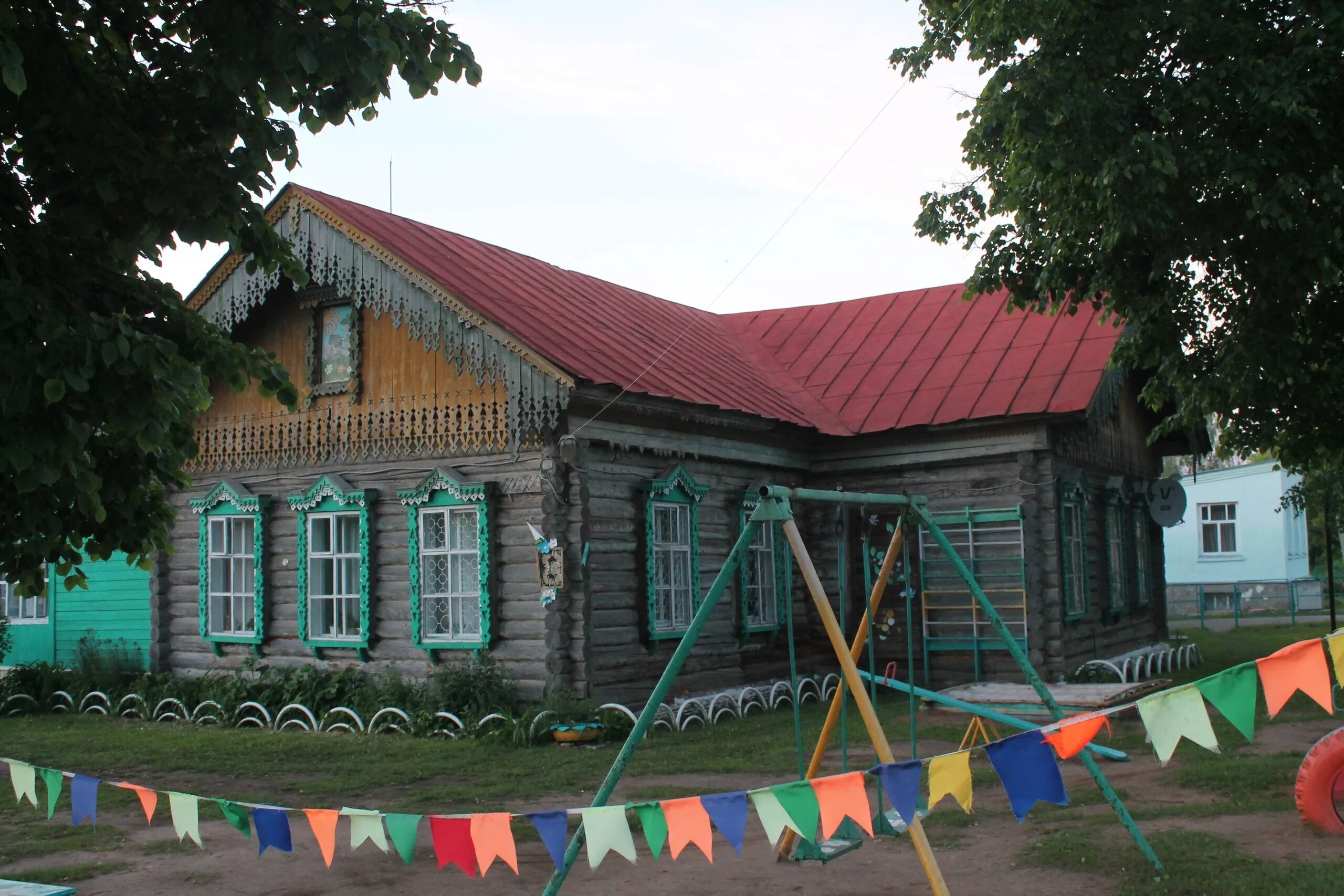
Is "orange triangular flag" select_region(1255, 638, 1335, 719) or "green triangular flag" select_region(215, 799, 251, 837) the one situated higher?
"orange triangular flag" select_region(1255, 638, 1335, 719)

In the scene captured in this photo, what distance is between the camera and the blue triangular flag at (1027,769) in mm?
4953

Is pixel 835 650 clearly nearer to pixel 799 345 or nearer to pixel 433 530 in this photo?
pixel 433 530

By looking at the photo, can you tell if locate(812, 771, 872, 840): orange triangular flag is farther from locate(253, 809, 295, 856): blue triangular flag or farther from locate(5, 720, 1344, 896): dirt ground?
locate(253, 809, 295, 856): blue triangular flag

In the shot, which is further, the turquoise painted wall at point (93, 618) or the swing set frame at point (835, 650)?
the turquoise painted wall at point (93, 618)

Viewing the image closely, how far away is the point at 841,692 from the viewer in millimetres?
6820

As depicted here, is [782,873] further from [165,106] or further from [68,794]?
[68,794]

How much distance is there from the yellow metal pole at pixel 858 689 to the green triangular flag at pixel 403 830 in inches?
79.6

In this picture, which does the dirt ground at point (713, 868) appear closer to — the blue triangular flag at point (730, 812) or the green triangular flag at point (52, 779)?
the green triangular flag at point (52, 779)

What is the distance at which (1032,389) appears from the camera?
15422 millimetres

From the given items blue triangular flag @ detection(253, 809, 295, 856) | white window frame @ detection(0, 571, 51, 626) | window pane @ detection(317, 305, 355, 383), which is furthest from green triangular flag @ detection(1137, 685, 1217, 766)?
white window frame @ detection(0, 571, 51, 626)

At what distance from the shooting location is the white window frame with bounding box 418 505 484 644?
13.2 meters

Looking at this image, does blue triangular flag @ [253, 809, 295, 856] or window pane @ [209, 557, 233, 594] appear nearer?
blue triangular flag @ [253, 809, 295, 856]

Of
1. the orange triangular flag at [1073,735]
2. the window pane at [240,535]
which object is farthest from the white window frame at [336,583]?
the orange triangular flag at [1073,735]

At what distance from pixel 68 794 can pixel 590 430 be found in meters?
5.75
